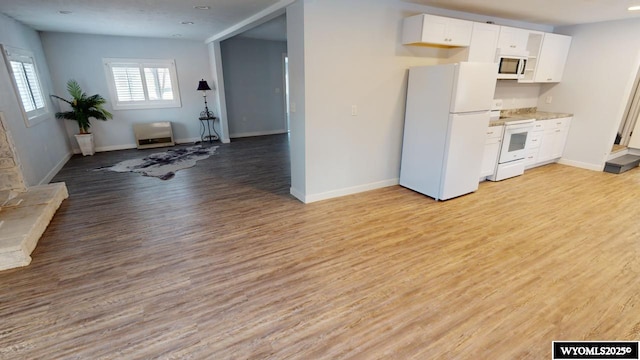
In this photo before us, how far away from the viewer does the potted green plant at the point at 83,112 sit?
19.3ft

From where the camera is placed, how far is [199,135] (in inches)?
302

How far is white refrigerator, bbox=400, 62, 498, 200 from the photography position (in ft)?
11.5

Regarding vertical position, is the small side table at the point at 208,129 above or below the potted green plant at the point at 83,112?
below

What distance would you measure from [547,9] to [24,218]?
6.47m

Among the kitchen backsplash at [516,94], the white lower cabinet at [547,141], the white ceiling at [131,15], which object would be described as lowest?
the white lower cabinet at [547,141]

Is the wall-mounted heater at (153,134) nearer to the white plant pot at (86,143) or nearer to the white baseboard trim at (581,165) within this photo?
the white plant pot at (86,143)

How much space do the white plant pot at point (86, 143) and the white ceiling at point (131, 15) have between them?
1.95m

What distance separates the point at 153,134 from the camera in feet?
22.5

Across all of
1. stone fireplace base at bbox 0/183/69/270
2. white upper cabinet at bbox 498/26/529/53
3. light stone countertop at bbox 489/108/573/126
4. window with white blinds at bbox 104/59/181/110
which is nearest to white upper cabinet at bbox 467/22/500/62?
white upper cabinet at bbox 498/26/529/53

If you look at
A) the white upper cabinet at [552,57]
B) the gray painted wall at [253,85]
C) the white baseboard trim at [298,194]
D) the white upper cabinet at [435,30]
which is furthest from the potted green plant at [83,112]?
the white upper cabinet at [552,57]

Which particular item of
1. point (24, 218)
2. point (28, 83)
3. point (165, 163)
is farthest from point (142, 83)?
point (24, 218)

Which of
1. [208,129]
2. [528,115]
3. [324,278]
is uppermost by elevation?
[528,115]

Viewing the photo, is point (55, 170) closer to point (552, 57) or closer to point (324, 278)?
point (324, 278)

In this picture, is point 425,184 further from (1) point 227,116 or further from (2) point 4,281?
(1) point 227,116
